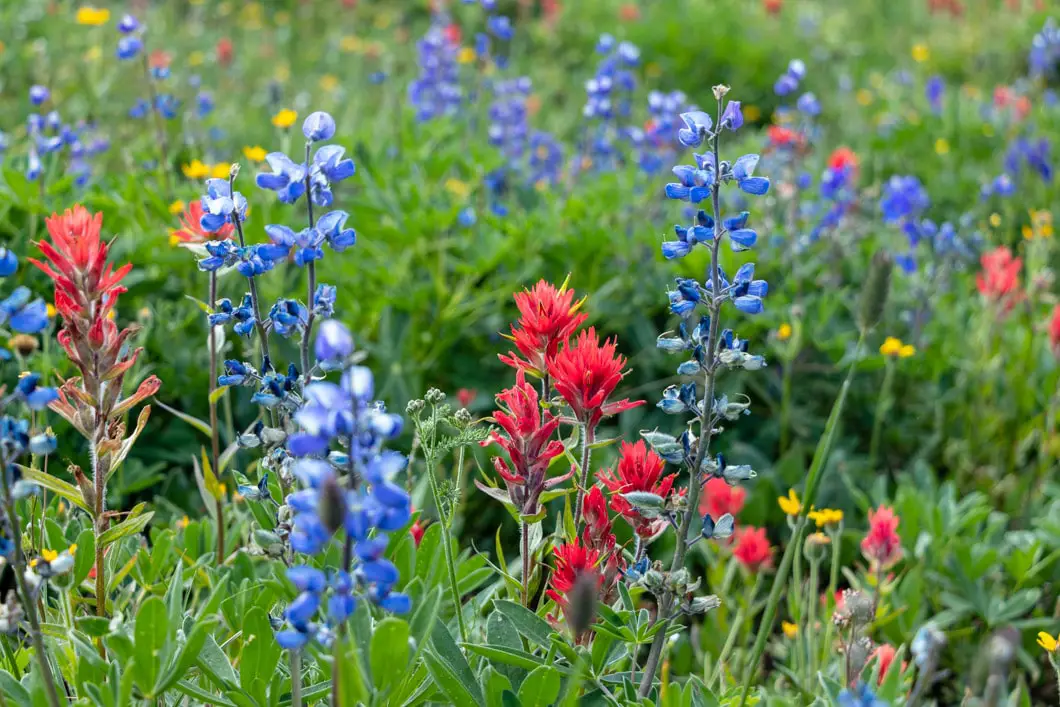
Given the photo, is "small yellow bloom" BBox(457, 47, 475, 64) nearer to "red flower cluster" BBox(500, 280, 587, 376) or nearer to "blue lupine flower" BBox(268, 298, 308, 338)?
"red flower cluster" BBox(500, 280, 587, 376)

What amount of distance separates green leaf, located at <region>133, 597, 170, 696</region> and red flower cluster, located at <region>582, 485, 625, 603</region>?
619 millimetres

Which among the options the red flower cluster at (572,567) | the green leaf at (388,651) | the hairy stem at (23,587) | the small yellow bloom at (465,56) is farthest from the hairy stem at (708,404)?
the small yellow bloom at (465,56)

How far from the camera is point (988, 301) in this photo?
133 inches

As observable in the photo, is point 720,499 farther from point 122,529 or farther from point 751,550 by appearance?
point 122,529

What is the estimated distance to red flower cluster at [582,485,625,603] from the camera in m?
1.55

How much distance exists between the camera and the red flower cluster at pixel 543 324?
1.52 metres

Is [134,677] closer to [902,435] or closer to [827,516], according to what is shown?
[827,516]

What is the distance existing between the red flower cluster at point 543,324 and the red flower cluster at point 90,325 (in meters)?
0.57

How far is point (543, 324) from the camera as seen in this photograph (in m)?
1.52

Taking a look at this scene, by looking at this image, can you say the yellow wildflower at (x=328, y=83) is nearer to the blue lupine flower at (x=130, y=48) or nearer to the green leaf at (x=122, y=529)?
the blue lupine flower at (x=130, y=48)

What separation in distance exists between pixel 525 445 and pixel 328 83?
513 centimetres

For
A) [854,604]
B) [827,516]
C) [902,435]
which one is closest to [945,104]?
[902,435]

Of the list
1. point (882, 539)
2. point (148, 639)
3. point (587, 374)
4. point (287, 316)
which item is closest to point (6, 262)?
point (287, 316)

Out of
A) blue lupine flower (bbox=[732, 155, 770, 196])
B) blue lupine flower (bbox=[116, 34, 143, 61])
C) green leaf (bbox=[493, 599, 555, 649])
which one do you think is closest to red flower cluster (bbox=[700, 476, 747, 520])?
green leaf (bbox=[493, 599, 555, 649])
